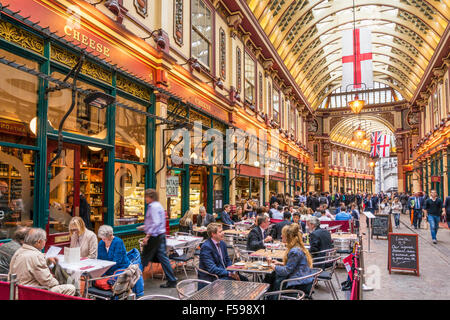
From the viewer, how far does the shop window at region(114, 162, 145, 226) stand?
776 centimetres

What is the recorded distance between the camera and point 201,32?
37.9 ft

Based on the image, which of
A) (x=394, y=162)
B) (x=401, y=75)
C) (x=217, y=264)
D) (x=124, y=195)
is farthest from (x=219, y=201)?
(x=394, y=162)

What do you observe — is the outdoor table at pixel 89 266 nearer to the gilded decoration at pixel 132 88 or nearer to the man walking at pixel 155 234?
the man walking at pixel 155 234

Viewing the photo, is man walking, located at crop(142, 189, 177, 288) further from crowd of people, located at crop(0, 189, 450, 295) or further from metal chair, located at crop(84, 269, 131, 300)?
metal chair, located at crop(84, 269, 131, 300)

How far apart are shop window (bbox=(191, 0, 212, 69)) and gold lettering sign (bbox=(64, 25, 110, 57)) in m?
4.18

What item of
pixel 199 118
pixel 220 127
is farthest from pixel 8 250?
pixel 220 127

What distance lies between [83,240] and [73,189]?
1.74 m

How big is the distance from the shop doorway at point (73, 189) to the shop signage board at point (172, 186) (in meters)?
1.89

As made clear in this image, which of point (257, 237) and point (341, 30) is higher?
point (341, 30)

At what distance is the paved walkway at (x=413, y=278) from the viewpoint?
620 centimetres

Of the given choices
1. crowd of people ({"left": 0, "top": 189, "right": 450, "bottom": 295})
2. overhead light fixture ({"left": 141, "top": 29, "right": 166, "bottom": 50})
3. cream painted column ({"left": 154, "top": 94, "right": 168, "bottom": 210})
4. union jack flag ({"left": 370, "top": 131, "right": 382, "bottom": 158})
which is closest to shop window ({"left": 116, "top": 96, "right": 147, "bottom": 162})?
cream painted column ({"left": 154, "top": 94, "right": 168, "bottom": 210})

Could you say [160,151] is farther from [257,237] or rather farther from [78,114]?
[257,237]

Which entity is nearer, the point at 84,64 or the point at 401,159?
the point at 84,64

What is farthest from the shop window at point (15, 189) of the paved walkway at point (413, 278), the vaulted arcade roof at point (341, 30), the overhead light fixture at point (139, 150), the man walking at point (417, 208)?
the man walking at point (417, 208)
